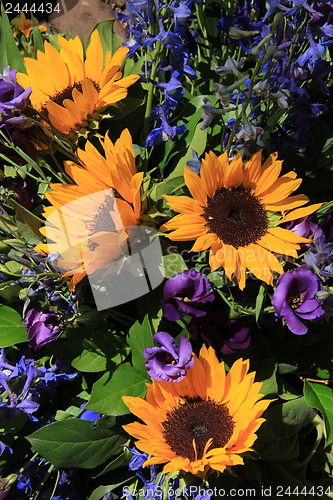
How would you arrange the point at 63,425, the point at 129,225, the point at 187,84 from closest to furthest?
the point at 129,225
the point at 63,425
the point at 187,84

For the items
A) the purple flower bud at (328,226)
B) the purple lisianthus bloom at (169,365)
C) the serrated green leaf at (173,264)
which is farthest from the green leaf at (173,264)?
the purple flower bud at (328,226)

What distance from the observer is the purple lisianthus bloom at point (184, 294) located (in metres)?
0.62

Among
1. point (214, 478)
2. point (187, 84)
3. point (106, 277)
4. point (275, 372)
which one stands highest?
point (187, 84)

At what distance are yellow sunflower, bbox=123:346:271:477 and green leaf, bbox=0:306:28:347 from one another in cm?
23

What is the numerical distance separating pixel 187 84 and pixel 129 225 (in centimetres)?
43

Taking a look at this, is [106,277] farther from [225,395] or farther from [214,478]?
[214,478]

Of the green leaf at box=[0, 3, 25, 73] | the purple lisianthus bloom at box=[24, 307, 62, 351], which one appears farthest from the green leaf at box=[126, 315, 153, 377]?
the green leaf at box=[0, 3, 25, 73]

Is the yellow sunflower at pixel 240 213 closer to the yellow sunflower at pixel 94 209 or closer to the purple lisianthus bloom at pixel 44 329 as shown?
the yellow sunflower at pixel 94 209

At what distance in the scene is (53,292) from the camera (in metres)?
0.63

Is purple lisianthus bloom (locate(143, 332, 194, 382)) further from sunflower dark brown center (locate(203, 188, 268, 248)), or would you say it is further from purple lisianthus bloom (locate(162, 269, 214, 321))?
sunflower dark brown center (locate(203, 188, 268, 248))

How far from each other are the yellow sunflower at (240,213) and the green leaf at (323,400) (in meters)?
0.24

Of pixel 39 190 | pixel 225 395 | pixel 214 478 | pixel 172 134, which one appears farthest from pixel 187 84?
pixel 214 478

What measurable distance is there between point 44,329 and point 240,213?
0.33 meters

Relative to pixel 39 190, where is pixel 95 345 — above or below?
below
